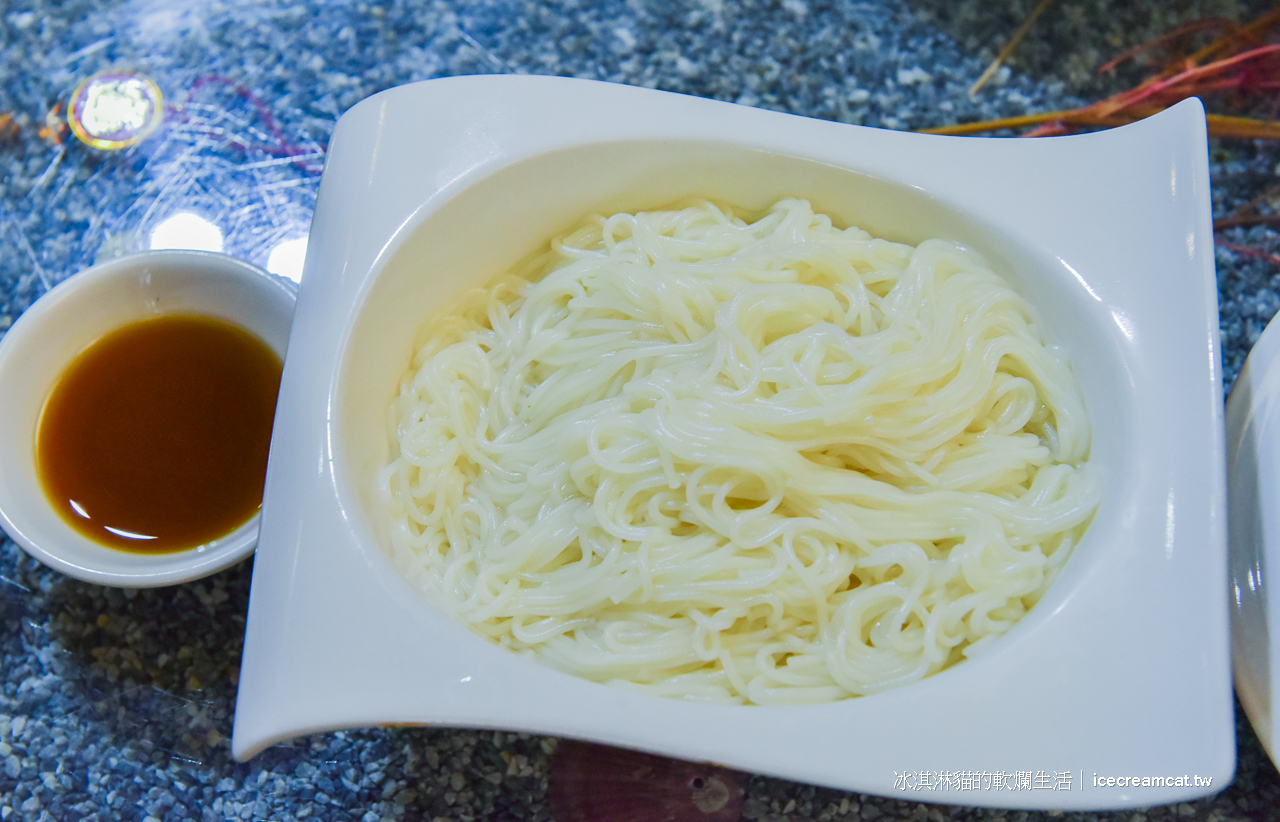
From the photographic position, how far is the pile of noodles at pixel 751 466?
1.47 metres

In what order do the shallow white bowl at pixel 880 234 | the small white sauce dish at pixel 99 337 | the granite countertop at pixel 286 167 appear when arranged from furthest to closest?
the granite countertop at pixel 286 167 → the small white sauce dish at pixel 99 337 → the shallow white bowl at pixel 880 234

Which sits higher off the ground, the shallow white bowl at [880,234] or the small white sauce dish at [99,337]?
the shallow white bowl at [880,234]

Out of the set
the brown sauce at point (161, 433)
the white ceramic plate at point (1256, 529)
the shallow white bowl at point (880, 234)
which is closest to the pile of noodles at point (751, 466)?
the shallow white bowl at point (880, 234)

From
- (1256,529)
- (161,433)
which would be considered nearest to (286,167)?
(161,433)

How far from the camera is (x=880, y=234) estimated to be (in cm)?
177

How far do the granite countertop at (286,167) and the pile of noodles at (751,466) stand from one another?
48 cm

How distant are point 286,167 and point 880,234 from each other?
1511 millimetres

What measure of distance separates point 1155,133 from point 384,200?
1377mm

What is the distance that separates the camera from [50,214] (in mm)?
2238

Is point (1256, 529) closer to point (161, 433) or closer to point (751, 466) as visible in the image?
point (751, 466)

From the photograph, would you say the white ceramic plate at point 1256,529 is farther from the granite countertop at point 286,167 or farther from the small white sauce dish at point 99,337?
the small white sauce dish at point 99,337

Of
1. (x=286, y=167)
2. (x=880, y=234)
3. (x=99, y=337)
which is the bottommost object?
(x=99, y=337)

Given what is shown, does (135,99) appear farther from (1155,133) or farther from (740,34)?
(1155,133)

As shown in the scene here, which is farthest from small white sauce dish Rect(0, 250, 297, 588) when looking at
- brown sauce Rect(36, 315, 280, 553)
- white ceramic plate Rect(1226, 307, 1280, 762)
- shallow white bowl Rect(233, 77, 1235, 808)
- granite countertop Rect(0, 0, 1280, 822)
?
white ceramic plate Rect(1226, 307, 1280, 762)
